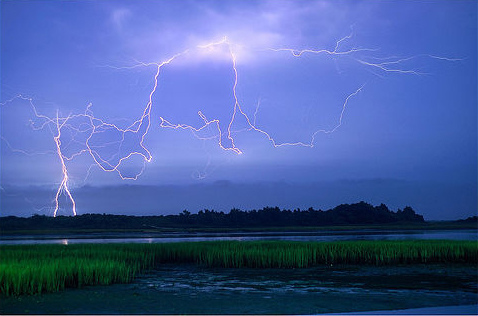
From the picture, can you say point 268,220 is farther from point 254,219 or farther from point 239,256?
point 239,256

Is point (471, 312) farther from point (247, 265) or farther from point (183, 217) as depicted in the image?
point (183, 217)

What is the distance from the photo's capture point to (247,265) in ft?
74.4

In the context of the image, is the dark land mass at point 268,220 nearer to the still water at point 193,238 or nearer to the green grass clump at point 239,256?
the still water at point 193,238

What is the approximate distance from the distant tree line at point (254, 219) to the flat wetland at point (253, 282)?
84542mm

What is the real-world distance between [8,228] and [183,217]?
37943 mm

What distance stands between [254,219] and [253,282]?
10001 cm

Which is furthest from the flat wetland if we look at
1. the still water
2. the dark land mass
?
the dark land mass

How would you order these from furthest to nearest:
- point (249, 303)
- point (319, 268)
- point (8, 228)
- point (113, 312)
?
point (8, 228) → point (319, 268) → point (249, 303) → point (113, 312)

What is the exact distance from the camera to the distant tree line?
103688 millimetres

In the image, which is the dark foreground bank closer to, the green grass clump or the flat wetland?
the flat wetland

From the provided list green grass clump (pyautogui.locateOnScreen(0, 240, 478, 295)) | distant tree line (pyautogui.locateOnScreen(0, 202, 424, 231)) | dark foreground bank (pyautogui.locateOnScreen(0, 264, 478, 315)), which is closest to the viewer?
dark foreground bank (pyautogui.locateOnScreen(0, 264, 478, 315))

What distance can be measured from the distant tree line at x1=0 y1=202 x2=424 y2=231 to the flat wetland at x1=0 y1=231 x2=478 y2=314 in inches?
3328

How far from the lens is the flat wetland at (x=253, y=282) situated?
1244 centimetres

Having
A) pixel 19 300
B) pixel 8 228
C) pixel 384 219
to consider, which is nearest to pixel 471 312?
pixel 19 300
